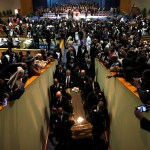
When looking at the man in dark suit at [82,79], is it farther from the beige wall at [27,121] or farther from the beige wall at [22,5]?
the beige wall at [22,5]

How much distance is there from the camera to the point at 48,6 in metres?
33.8

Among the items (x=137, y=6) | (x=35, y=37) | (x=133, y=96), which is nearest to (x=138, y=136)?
(x=133, y=96)

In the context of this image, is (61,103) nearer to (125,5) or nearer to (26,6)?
(125,5)

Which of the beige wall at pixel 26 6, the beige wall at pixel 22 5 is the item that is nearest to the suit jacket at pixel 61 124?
the beige wall at pixel 22 5

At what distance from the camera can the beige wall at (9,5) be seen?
1142 inches

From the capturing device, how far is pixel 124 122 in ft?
13.9

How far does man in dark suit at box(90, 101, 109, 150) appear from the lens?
18.5 feet

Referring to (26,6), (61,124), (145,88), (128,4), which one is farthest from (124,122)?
(26,6)

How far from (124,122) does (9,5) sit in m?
29.8

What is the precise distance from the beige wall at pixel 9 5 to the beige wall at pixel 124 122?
88.4ft

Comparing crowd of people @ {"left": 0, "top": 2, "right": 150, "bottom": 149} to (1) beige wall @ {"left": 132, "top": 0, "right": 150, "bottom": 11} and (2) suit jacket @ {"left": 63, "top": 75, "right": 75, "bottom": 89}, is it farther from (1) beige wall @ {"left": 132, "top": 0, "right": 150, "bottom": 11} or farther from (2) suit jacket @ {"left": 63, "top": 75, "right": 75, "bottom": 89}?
(1) beige wall @ {"left": 132, "top": 0, "right": 150, "bottom": 11}

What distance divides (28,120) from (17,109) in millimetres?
745

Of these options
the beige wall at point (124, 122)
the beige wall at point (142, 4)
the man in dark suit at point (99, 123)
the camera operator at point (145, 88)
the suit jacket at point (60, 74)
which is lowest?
the man in dark suit at point (99, 123)

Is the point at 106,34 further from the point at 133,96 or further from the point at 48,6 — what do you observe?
the point at 48,6
